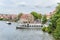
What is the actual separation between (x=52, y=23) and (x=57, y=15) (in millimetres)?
2543

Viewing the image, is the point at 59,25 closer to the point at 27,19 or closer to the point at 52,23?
the point at 52,23

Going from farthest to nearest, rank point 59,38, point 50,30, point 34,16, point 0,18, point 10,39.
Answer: point 0,18 → point 34,16 → point 50,30 → point 10,39 → point 59,38

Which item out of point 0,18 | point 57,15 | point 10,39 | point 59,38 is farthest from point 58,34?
point 0,18

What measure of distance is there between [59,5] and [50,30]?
22.0 ft

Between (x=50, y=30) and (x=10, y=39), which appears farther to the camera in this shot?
(x=50, y=30)

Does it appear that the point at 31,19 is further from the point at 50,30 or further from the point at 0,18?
the point at 0,18

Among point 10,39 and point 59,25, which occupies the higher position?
point 59,25

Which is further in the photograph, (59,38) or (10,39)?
(10,39)

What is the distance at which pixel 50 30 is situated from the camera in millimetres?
61688

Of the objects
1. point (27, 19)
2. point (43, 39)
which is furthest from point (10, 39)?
point (27, 19)

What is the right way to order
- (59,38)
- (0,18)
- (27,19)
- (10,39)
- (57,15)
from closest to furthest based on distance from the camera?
(59,38) < (10,39) < (57,15) < (27,19) < (0,18)

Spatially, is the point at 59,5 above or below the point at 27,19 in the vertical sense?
above

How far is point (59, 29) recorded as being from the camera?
1635 inches

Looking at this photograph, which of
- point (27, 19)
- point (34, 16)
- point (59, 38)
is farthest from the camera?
point (34, 16)
